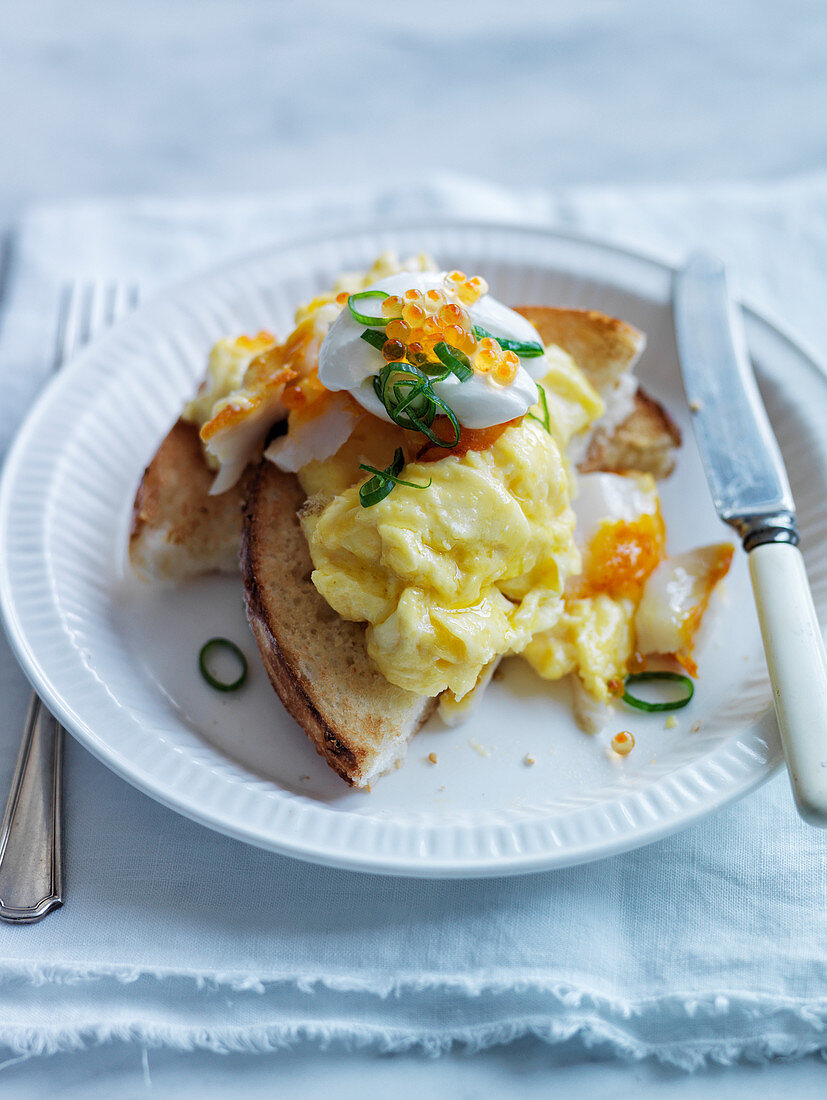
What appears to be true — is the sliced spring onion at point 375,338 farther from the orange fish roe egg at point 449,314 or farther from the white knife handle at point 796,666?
the white knife handle at point 796,666

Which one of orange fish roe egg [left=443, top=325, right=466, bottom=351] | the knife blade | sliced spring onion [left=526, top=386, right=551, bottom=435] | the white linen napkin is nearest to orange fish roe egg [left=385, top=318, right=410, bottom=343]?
orange fish roe egg [left=443, top=325, right=466, bottom=351]

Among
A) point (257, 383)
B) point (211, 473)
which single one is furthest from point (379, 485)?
point (211, 473)

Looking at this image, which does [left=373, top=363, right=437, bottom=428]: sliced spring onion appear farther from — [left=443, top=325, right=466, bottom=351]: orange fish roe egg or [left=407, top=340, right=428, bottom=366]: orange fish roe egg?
[left=443, top=325, right=466, bottom=351]: orange fish roe egg

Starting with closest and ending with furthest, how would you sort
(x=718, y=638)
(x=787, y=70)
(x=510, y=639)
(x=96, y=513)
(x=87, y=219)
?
(x=510, y=639), (x=718, y=638), (x=96, y=513), (x=87, y=219), (x=787, y=70)

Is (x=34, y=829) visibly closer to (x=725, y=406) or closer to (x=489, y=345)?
(x=489, y=345)

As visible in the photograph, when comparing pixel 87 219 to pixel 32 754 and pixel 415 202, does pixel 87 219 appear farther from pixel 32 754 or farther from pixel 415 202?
pixel 32 754

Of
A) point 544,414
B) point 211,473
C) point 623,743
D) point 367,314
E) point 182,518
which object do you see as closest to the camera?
point 367,314

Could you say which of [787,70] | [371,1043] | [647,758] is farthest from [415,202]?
[371,1043]

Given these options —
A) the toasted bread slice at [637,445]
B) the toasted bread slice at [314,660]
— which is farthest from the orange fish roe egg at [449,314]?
the toasted bread slice at [637,445]
